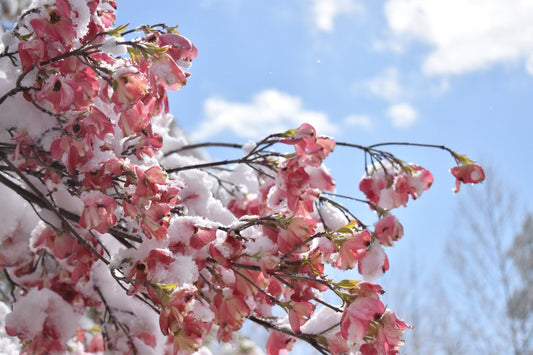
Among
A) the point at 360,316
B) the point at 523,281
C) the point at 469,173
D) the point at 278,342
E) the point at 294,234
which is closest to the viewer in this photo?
the point at 360,316

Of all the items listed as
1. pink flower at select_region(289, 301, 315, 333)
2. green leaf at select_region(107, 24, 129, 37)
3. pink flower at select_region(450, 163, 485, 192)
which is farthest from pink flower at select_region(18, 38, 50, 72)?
pink flower at select_region(450, 163, 485, 192)

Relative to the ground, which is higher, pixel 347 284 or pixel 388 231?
pixel 388 231

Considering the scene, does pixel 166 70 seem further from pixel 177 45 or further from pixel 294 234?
pixel 294 234

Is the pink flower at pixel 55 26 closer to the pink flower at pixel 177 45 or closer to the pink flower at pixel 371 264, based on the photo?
the pink flower at pixel 177 45

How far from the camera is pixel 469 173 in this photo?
1234 mm

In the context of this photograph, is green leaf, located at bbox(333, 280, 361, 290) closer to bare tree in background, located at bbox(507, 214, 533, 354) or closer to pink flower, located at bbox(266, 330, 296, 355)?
pink flower, located at bbox(266, 330, 296, 355)

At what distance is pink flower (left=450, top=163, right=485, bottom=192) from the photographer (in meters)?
1.23

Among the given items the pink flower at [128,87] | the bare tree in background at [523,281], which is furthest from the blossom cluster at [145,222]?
the bare tree in background at [523,281]

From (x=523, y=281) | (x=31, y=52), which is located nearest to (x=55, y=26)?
(x=31, y=52)

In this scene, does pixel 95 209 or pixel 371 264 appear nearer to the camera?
pixel 95 209

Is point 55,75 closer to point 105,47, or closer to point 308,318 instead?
point 105,47

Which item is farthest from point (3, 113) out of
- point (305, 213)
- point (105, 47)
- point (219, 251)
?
point (305, 213)

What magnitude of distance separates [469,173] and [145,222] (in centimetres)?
80

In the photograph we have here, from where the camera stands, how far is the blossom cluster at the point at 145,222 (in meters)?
0.83
